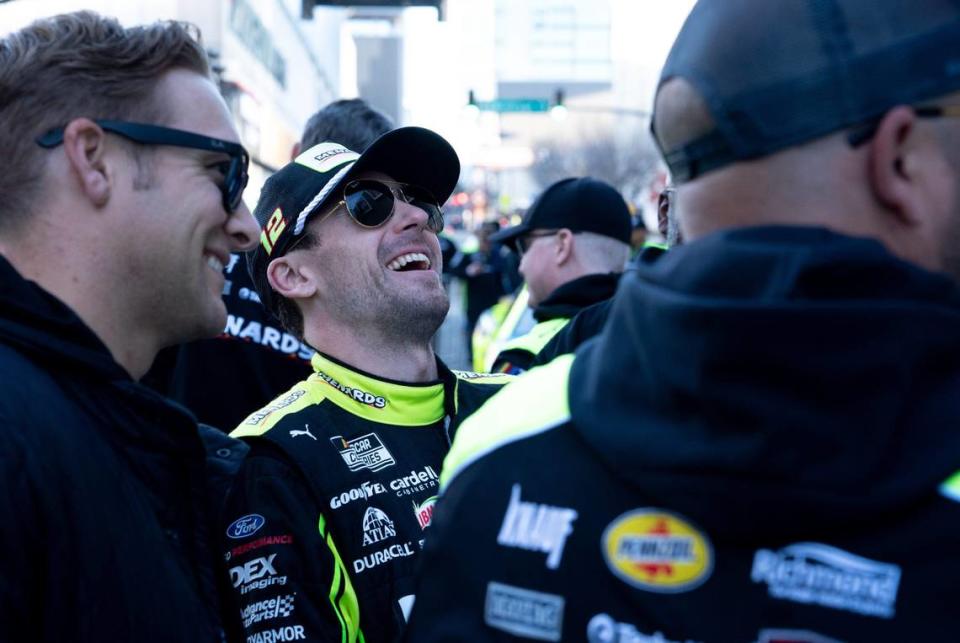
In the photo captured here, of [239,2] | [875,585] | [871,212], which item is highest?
[239,2]

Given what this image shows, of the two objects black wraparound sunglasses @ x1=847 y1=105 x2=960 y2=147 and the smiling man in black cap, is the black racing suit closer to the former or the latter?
the smiling man in black cap

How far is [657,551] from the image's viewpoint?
1136 mm

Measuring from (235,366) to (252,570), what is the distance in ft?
6.12

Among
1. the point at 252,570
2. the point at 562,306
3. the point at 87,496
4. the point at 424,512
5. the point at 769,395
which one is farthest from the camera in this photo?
the point at 562,306

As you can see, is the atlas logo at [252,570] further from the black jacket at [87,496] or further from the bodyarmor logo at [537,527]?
the bodyarmor logo at [537,527]

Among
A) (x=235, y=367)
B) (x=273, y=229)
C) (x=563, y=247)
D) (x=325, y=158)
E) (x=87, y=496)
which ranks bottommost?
(x=235, y=367)

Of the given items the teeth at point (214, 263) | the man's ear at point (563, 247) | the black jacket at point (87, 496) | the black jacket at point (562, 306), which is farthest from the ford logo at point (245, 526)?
the man's ear at point (563, 247)

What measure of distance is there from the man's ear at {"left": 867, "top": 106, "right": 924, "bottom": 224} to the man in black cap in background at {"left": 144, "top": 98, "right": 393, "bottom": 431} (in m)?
3.03

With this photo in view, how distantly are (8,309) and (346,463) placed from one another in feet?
2.88

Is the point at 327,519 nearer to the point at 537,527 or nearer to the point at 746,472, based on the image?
the point at 537,527

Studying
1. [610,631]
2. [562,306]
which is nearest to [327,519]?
[610,631]

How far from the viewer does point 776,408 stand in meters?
1.03

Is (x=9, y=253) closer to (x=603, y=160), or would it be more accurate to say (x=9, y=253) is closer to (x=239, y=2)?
(x=239, y=2)

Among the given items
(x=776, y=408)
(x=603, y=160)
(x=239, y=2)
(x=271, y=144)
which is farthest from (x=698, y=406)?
(x=603, y=160)
